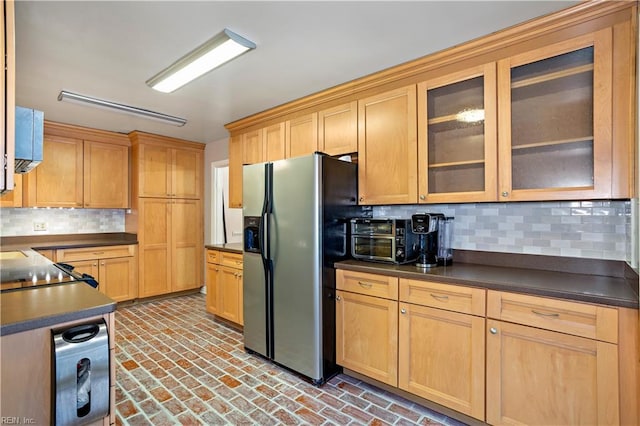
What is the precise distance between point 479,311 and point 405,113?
146cm

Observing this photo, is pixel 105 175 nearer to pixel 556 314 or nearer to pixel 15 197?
pixel 15 197

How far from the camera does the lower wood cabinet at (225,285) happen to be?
3.30 meters

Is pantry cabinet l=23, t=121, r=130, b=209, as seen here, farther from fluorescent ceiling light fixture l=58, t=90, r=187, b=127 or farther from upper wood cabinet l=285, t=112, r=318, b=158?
upper wood cabinet l=285, t=112, r=318, b=158

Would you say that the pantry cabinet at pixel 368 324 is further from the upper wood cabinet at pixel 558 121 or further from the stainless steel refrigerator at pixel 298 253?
the upper wood cabinet at pixel 558 121

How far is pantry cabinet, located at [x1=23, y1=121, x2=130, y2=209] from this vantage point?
3.88 m

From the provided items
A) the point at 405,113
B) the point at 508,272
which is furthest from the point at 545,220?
the point at 405,113

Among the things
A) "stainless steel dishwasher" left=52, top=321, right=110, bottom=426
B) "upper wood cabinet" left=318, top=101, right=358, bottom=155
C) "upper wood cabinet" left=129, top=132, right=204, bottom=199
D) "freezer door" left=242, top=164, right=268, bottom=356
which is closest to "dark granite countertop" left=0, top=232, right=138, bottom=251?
"upper wood cabinet" left=129, top=132, right=204, bottom=199

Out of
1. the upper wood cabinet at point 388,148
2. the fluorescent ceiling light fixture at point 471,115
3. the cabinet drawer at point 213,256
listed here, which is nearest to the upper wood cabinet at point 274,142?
the upper wood cabinet at point 388,148

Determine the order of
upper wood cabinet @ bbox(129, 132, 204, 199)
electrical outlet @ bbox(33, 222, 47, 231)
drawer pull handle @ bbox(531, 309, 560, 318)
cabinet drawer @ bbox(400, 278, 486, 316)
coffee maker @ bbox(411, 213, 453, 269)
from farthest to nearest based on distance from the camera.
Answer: upper wood cabinet @ bbox(129, 132, 204, 199) < electrical outlet @ bbox(33, 222, 47, 231) < coffee maker @ bbox(411, 213, 453, 269) < cabinet drawer @ bbox(400, 278, 486, 316) < drawer pull handle @ bbox(531, 309, 560, 318)

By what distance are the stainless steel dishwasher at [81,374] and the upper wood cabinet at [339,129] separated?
2111mm

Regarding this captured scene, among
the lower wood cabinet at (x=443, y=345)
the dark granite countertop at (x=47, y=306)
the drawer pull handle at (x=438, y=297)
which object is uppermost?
the dark granite countertop at (x=47, y=306)

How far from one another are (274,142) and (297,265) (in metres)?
1.48

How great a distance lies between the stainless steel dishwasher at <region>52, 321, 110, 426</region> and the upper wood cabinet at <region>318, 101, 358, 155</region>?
2111mm

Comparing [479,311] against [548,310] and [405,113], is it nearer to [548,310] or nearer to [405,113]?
[548,310]
